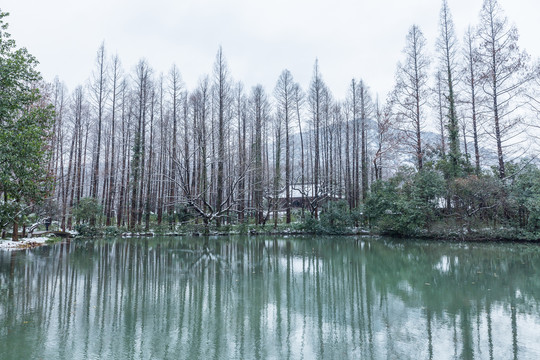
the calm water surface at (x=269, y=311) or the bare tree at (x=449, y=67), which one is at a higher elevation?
the bare tree at (x=449, y=67)

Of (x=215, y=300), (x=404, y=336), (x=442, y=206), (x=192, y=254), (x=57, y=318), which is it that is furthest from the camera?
(x=442, y=206)

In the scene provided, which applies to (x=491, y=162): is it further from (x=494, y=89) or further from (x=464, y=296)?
(x=464, y=296)

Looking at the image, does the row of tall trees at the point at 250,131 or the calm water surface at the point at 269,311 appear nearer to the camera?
the calm water surface at the point at 269,311

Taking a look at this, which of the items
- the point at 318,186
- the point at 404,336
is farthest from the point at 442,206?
the point at 404,336

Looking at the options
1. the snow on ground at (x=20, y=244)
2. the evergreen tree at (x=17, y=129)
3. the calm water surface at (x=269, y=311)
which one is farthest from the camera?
the snow on ground at (x=20, y=244)

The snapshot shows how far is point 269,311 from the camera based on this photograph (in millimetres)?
4699

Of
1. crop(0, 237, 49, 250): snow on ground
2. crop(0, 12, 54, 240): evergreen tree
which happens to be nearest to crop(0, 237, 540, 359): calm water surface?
crop(0, 12, 54, 240): evergreen tree

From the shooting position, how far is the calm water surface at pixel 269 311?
336 cm

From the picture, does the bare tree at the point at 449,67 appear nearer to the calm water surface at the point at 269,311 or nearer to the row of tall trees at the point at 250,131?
the row of tall trees at the point at 250,131

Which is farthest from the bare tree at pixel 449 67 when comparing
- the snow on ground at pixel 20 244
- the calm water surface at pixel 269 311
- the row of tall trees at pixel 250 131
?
the snow on ground at pixel 20 244

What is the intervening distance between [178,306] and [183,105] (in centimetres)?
2313

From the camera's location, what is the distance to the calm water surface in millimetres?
3357

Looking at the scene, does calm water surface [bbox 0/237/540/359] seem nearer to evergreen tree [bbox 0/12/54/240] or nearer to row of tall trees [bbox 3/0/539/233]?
evergreen tree [bbox 0/12/54/240]

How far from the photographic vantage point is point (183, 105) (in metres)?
26.0
